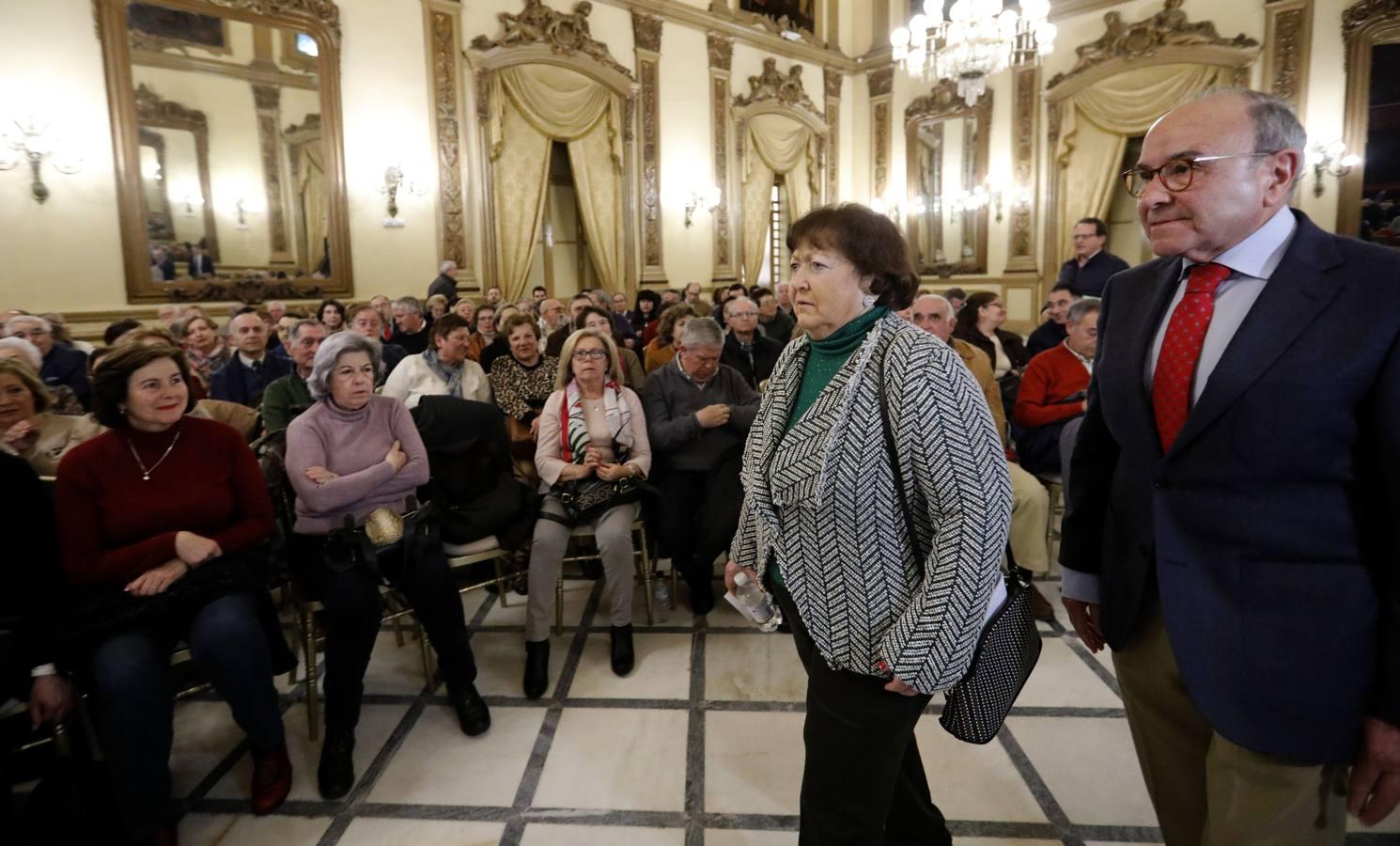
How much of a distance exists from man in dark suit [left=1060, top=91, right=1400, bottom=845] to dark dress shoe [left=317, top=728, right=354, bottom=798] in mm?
2134

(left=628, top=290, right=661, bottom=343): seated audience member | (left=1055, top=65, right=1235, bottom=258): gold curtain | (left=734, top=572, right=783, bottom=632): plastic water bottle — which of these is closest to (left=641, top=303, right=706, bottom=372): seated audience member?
(left=628, top=290, right=661, bottom=343): seated audience member

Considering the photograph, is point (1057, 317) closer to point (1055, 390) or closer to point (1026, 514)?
point (1055, 390)

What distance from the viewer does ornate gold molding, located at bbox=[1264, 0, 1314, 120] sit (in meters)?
8.23

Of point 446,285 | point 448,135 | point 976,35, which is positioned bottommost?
point 446,285

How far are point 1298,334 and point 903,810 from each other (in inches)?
47.5

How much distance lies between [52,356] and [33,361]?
5.23ft

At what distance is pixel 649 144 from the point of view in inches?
370

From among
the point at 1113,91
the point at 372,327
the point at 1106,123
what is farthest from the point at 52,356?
the point at 1113,91

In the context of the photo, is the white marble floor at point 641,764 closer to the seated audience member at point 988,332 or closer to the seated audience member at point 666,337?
the seated audience member at point 988,332

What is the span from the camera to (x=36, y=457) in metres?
2.66

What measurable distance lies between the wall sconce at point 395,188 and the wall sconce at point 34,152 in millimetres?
2312

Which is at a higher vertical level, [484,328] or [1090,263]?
[1090,263]

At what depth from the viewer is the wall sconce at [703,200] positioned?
9906mm

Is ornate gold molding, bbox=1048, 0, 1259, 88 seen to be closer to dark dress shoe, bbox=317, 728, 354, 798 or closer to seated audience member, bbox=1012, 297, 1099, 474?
seated audience member, bbox=1012, 297, 1099, 474
